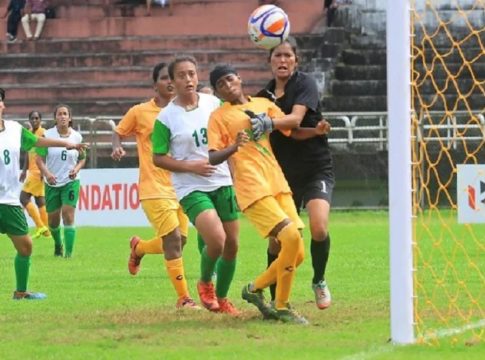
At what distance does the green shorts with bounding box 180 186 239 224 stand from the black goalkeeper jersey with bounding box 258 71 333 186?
550 millimetres

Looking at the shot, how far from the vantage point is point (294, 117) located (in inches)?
446

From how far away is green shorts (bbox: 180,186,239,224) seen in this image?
11.9 meters

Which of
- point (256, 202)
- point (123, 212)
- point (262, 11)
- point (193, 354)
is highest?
point (262, 11)

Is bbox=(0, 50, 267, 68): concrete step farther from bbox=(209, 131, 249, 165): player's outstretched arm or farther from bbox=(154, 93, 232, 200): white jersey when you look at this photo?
bbox=(209, 131, 249, 165): player's outstretched arm

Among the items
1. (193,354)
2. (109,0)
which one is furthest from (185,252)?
(109,0)

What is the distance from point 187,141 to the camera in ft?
39.8

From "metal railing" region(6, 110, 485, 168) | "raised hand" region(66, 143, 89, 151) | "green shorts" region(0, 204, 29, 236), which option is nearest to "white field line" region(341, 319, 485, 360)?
"raised hand" region(66, 143, 89, 151)

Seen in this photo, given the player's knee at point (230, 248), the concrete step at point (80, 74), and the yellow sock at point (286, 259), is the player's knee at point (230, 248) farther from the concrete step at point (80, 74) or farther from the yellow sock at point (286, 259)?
the concrete step at point (80, 74)

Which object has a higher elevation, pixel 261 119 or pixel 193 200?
pixel 261 119

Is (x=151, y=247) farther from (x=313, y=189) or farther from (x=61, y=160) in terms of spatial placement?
(x=61, y=160)

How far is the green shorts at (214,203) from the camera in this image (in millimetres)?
11938

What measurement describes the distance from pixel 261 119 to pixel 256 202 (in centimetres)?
64

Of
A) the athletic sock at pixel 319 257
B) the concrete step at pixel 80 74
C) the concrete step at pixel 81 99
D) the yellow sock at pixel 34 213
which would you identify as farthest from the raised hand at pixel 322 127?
the concrete step at pixel 80 74

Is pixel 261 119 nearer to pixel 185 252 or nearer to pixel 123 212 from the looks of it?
pixel 185 252
